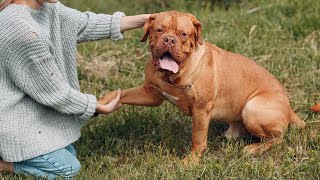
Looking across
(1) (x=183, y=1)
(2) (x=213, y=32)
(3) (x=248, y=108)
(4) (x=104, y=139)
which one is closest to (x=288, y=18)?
(2) (x=213, y=32)

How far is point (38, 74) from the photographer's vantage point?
3.85 meters

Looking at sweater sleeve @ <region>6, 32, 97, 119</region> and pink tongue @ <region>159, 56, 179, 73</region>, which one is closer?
sweater sleeve @ <region>6, 32, 97, 119</region>

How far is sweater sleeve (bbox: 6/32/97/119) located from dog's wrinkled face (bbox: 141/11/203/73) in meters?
0.58

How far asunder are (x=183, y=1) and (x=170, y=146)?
386 cm

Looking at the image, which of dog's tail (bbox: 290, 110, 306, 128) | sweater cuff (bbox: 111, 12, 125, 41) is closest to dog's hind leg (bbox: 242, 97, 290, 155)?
dog's tail (bbox: 290, 110, 306, 128)

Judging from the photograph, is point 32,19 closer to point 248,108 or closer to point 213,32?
point 248,108

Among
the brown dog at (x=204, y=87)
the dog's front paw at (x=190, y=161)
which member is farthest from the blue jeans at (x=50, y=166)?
the dog's front paw at (x=190, y=161)

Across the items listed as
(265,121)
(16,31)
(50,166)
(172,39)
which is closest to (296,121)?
(265,121)

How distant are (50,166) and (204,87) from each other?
44.3 inches

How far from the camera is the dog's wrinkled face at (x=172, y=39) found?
391 centimetres

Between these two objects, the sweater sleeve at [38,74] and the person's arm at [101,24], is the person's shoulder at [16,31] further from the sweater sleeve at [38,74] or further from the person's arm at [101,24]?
the person's arm at [101,24]

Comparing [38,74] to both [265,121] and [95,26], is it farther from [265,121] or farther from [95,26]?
[265,121]

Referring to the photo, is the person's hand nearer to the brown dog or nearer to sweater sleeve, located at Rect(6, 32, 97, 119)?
the brown dog

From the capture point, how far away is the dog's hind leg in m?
4.47
